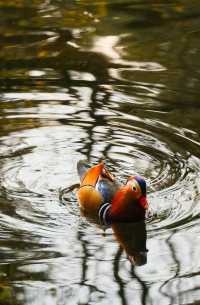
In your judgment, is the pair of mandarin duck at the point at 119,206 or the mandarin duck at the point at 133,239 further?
the pair of mandarin duck at the point at 119,206

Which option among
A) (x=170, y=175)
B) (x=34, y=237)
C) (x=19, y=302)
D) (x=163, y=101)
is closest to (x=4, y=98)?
(x=163, y=101)

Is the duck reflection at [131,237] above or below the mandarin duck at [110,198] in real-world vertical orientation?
below

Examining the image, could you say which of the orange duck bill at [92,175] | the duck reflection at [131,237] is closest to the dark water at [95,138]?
the duck reflection at [131,237]

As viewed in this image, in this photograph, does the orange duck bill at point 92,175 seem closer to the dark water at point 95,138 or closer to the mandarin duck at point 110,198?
the mandarin duck at point 110,198

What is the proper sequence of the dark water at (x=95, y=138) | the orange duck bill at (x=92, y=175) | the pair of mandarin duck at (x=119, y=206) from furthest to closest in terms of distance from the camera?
the orange duck bill at (x=92, y=175), the pair of mandarin duck at (x=119, y=206), the dark water at (x=95, y=138)

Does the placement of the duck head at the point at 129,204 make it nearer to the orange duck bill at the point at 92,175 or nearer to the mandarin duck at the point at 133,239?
the mandarin duck at the point at 133,239

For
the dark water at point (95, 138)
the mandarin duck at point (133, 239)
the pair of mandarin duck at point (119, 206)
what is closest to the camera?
the dark water at point (95, 138)

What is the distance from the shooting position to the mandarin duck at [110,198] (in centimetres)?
675

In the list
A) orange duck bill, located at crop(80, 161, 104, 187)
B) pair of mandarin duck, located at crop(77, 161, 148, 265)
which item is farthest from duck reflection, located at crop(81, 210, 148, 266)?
orange duck bill, located at crop(80, 161, 104, 187)

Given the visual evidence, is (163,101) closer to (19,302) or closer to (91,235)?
(91,235)

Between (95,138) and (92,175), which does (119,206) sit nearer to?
(92,175)

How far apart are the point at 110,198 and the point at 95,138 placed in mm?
1665

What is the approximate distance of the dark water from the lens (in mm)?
6164

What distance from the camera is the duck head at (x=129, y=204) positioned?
674cm
